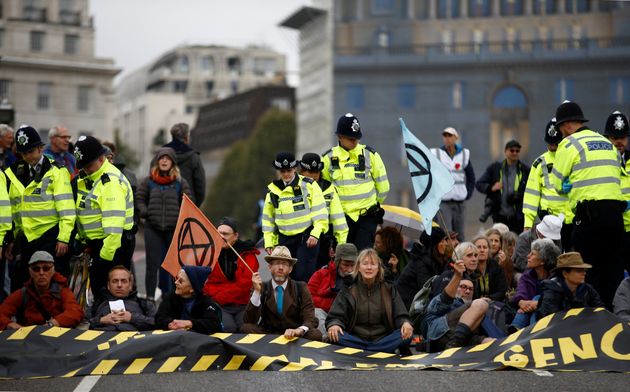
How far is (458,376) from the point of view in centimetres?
1322

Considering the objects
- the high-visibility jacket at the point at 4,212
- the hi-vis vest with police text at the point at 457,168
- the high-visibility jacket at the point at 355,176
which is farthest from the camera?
the hi-vis vest with police text at the point at 457,168

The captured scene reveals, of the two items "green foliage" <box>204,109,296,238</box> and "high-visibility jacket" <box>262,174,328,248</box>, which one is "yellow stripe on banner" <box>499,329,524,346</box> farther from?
"green foliage" <box>204,109,296,238</box>

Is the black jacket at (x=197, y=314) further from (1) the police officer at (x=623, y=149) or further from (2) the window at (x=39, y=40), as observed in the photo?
(2) the window at (x=39, y=40)

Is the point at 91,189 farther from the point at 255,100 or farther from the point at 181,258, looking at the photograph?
the point at 255,100

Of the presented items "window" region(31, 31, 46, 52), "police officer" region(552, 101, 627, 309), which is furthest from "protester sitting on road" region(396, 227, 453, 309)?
"window" region(31, 31, 46, 52)

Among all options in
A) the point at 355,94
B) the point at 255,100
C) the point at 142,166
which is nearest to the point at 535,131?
the point at 355,94

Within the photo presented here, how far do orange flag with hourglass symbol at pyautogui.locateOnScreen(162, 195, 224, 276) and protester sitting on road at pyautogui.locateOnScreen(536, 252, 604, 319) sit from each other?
3.44 meters

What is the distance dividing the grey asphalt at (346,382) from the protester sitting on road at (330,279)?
9.03 ft

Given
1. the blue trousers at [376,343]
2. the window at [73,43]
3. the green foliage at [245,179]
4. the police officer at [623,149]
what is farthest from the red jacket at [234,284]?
the window at [73,43]

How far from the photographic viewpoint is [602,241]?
15.5m

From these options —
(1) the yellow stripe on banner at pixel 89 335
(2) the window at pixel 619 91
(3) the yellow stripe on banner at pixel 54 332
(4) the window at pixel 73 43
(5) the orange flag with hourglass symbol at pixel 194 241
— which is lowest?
(1) the yellow stripe on banner at pixel 89 335

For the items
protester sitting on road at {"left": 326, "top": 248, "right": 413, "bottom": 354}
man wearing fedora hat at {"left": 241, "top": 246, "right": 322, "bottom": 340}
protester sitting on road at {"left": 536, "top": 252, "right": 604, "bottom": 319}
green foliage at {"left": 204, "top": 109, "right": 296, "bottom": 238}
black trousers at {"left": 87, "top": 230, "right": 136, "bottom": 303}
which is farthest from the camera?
green foliage at {"left": 204, "top": 109, "right": 296, "bottom": 238}

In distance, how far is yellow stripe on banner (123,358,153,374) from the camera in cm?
1367

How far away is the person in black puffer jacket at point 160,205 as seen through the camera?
18.3 meters
